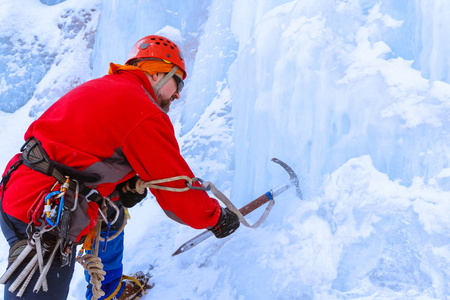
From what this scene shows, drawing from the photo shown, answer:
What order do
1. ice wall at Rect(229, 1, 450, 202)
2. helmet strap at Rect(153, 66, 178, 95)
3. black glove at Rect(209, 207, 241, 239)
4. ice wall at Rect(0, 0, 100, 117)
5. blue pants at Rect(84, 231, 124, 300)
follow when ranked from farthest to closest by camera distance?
1. ice wall at Rect(0, 0, 100, 117)
2. blue pants at Rect(84, 231, 124, 300)
3. ice wall at Rect(229, 1, 450, 202)
4. helmet strap at Rect(153, 66, 178, 95)
5. black glove at Rect(209, 207, 241, 239)

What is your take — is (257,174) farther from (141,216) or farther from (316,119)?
(141,216)

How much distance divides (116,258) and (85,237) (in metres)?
0.93

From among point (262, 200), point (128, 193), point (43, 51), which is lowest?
point (43, 51)

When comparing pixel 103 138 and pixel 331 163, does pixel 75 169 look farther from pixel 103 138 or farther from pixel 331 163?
pixel 331 163

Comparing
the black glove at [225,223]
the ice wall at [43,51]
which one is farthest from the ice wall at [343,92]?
the ice wall at [43,51]

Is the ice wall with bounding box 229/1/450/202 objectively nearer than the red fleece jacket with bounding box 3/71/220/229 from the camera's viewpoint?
No

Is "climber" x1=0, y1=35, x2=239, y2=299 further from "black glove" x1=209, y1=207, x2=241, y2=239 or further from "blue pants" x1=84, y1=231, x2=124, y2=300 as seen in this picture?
"blue pants" x1=84, y1=231, x2=124, y2=300

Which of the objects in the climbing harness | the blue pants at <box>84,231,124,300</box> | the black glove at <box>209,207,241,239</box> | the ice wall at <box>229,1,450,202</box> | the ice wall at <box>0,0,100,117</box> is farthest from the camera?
the ice wall at <box>0,0,100,117</box>

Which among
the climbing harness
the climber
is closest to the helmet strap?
the climber

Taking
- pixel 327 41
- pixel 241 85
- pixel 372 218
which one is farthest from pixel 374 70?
pixel 241 85

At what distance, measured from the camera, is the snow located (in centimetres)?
194

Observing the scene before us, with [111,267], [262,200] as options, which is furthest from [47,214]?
[262,200]

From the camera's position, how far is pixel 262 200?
96.7 inches

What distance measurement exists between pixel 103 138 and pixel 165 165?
28cm
